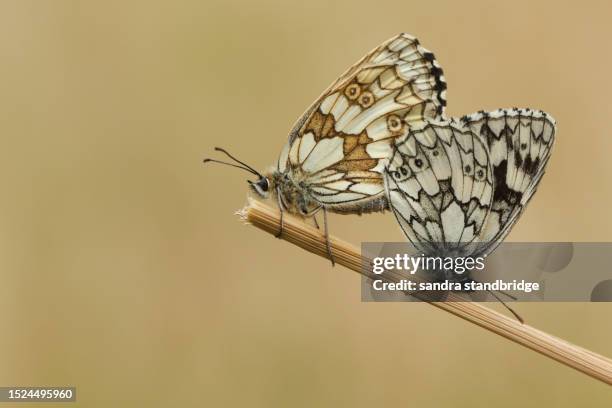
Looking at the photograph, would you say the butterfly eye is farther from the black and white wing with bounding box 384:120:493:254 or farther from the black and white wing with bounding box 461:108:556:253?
the black and white wing with bounding box 461:108:556:253

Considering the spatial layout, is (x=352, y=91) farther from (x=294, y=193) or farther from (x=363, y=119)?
(x=294, y=193)

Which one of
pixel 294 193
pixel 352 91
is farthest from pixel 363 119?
pixel 294 193

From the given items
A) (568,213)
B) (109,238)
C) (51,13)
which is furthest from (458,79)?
(51,13)

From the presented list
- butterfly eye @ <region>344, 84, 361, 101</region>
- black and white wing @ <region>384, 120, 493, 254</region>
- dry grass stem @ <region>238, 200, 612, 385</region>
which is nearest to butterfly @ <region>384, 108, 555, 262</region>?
black and white wing @ <region>384, 120, 493, 254</region>

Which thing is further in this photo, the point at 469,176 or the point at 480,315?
the point at 469,176

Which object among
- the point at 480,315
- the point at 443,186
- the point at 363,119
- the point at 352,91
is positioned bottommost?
the point at 480,315

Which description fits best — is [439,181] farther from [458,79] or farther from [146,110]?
[146,110]

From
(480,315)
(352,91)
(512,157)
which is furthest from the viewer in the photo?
(352,91)
